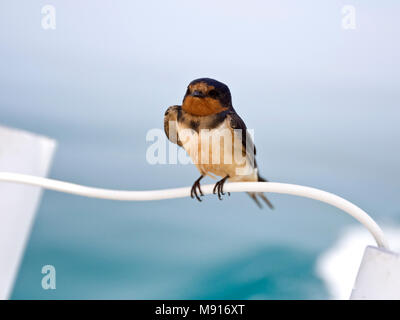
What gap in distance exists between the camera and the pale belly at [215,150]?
1355 mm

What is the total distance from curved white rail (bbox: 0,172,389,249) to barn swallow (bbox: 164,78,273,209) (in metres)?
0.16

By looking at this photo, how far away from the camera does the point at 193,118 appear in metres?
1.38

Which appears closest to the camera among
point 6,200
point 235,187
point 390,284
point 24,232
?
point 390,284

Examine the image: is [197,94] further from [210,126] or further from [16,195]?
[16,195]

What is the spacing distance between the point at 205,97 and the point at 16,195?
57.6 inches

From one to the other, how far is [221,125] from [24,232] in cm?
163

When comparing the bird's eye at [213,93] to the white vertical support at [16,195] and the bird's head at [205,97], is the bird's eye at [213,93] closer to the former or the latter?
the bird's head at [205,97]

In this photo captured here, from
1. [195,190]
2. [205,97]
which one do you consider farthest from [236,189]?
[205,97]

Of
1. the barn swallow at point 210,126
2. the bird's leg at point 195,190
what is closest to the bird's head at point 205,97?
the barn swallow at point 210,126

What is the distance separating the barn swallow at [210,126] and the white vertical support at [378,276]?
1.44ft

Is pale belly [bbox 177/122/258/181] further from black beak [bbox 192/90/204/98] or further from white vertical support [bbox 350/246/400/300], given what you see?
white vertical support [bbox 350/246/400/300]

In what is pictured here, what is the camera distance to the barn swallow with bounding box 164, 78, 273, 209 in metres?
1.36
